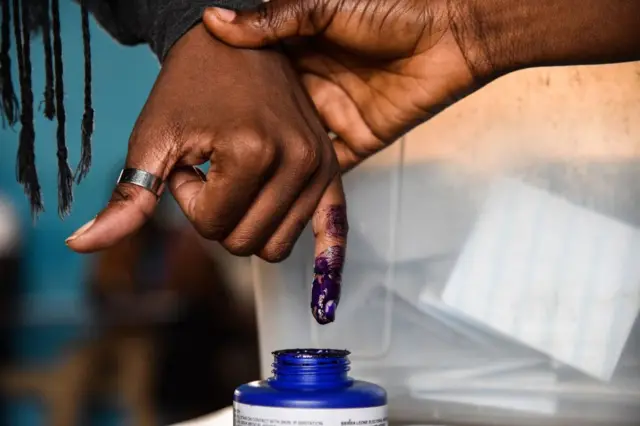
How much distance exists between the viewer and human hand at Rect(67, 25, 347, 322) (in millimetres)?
558

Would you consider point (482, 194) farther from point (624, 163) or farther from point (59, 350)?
point (59, 350)

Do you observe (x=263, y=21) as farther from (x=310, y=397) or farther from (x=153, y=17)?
(x=310, y=397)

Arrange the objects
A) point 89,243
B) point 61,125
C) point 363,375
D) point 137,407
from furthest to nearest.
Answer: point 137,407 → point 363,375 → point 61,125 → point 89,243

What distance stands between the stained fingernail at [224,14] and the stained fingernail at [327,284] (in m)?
0.19

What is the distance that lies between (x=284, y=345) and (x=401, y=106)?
0.79 feet

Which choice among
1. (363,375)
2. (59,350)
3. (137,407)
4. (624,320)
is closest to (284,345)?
(363,375)

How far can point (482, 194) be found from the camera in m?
0.72

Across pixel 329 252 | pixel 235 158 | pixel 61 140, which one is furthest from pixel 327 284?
pixel 61 140

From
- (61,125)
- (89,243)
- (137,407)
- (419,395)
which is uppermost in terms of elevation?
(61,125)

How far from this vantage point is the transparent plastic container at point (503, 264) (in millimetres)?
692

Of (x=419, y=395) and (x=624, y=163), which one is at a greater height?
(x=624, y=163)

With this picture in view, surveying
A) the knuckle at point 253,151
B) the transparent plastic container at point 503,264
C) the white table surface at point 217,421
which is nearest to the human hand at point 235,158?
the knuckle at point 253,151

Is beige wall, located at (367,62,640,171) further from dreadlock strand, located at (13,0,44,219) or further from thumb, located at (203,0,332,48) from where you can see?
dreadlock strand, located at (13,0,44,219)

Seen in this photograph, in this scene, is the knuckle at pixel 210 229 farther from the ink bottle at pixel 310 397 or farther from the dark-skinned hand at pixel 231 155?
the ink bottle at pixel 310 397
